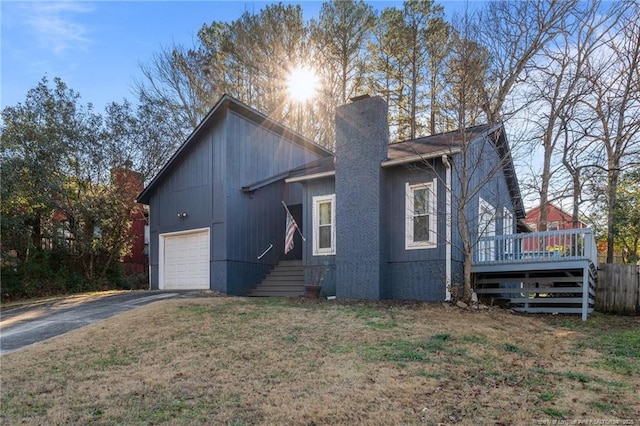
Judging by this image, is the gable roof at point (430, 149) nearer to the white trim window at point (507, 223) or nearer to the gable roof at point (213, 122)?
the white trim window at point (507, 223)

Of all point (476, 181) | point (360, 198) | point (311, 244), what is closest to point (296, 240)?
point (311, 244)

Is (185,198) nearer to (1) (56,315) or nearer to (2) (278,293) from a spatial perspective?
(2) (278,293)

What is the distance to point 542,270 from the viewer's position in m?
11.1

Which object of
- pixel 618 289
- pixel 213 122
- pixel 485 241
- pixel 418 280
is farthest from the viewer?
pixel 213 122

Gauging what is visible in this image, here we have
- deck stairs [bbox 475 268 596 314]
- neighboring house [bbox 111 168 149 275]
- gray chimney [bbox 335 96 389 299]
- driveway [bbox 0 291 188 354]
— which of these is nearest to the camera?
driveway [bbox 0 291 188 354]

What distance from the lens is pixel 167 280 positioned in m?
16.1

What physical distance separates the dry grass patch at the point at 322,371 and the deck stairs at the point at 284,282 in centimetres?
436

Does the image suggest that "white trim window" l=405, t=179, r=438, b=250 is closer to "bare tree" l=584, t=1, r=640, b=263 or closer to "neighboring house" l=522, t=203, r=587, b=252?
"neighboring house" l=522, t=203, r=587, b=252

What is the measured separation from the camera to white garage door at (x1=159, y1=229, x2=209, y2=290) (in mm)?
14945

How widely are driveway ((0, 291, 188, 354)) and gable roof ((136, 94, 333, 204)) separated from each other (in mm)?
4224

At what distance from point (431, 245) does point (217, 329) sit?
5.81 meters

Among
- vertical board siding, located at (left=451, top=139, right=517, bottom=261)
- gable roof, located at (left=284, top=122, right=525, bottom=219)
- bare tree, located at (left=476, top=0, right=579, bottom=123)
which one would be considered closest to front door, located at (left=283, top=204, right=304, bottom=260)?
gable roof, located at (left=284, top=122, right=525, bottom=219)

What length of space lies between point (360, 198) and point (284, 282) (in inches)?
163

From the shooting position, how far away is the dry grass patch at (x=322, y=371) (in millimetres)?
4559
